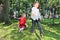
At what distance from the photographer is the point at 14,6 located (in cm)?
3216

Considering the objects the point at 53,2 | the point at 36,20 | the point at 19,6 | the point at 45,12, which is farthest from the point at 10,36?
the point at 45,12

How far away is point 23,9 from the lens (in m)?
31.8

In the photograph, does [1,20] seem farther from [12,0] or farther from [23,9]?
[23,9]

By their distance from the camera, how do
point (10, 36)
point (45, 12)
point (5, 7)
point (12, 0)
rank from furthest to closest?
1. point (45, 12)
2. point (12, 0)
3. point (5, 7)
4. point (10, 36)

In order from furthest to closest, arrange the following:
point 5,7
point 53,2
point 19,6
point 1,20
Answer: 1. point 19,6
2. point 1,20
3. point 5,7
4. point 53,2

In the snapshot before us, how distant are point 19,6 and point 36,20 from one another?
2026 cm

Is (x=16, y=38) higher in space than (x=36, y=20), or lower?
lower

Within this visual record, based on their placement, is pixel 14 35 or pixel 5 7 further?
pixel 5 7

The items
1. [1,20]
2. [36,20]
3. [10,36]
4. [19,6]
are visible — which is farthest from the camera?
[19,6]

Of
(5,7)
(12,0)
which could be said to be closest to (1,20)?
(5,7)

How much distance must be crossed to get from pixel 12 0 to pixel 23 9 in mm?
3425

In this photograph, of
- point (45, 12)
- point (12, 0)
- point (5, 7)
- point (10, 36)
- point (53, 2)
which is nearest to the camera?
point (10, 36)

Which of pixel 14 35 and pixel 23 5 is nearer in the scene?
pixel 14 35

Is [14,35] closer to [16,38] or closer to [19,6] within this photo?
[16,38]
